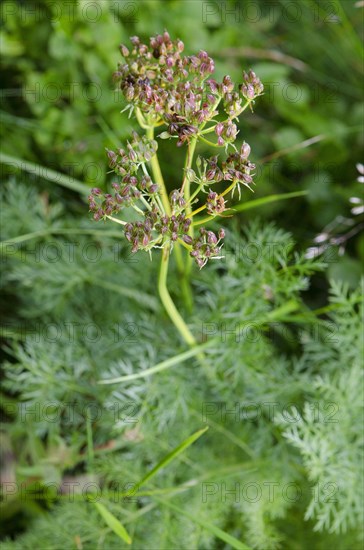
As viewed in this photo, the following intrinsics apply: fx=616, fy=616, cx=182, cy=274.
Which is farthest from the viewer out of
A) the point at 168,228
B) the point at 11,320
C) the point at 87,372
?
the point at 11,320

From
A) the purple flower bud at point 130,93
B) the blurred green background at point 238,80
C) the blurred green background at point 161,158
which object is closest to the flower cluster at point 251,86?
the purple flower bud at point 130,93

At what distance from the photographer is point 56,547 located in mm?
1516

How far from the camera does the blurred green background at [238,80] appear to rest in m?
1.85

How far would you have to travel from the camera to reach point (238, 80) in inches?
78.1

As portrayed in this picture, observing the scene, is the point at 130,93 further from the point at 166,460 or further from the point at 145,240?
the point at 166,460

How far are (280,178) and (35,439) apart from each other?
1124 millimetres

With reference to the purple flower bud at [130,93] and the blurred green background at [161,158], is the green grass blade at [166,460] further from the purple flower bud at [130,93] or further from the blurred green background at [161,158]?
the purple flower bud at [130,93]

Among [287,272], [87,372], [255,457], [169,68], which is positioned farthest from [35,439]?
[169,68]

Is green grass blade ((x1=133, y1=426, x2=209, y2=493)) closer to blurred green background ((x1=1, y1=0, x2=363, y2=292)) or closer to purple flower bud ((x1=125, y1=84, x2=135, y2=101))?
purple flower bud ((x1=125, y1=84, x2=135, y2=101))

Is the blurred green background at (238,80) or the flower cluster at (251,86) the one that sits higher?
the blurred green background at (238,80)

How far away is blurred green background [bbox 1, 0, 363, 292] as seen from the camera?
1850 millimetres

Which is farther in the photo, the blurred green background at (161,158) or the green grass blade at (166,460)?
the blurred green background at (161,158)

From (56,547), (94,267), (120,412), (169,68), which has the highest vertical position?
(169,68)

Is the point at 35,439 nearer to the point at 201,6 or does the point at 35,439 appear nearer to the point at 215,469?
the point at 215,469
